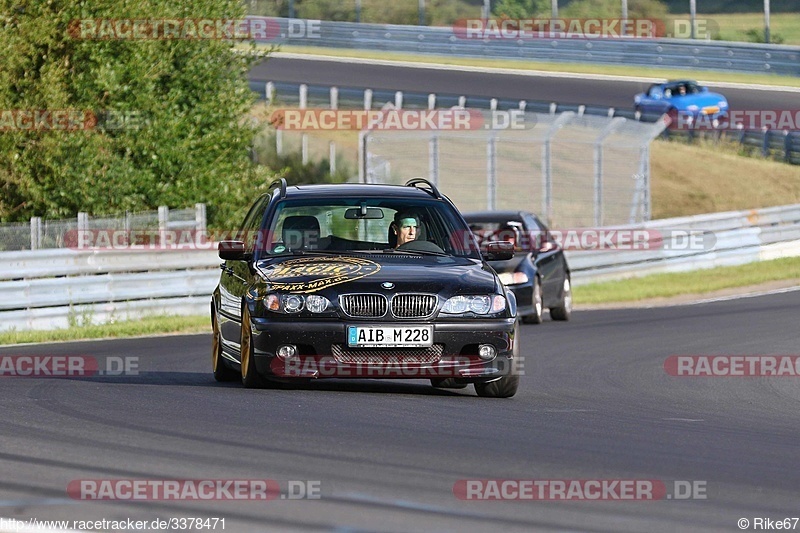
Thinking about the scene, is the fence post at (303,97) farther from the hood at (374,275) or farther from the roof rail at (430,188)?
the hood at (374,275)

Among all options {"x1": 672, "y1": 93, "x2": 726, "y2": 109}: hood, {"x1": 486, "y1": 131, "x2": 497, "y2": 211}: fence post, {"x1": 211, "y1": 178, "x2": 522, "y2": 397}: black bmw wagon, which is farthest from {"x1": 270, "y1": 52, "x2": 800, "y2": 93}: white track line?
{"x1": 211, "y1": 178, "x2": 522, "y2": 397}: black bmw wagon

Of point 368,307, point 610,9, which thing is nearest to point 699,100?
point 610,9

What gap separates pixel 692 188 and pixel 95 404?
3317 cm

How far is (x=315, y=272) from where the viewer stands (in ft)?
35.7

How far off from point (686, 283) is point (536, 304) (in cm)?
843

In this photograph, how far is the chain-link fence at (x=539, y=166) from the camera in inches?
1166

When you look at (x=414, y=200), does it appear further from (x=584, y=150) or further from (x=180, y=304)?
(x=584, y=150)

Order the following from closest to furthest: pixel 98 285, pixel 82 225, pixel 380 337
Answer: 1. pixel 380 337
2. pixel 98 285
3. pixel 82 225

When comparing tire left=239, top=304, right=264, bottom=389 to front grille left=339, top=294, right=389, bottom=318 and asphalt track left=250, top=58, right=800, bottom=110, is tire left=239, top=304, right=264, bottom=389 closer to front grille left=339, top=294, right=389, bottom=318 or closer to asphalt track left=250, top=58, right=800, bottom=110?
front grille left=339, top=294, right=389, bottom=318

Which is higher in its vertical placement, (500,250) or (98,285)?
(500,250)

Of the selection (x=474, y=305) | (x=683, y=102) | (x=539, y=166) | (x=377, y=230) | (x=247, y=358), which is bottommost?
(x=539, y=166)

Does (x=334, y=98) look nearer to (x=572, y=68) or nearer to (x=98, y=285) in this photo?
→ (x=572, y=68)

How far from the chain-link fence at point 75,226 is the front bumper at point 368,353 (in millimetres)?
10159

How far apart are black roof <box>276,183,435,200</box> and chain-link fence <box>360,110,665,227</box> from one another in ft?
53.3
